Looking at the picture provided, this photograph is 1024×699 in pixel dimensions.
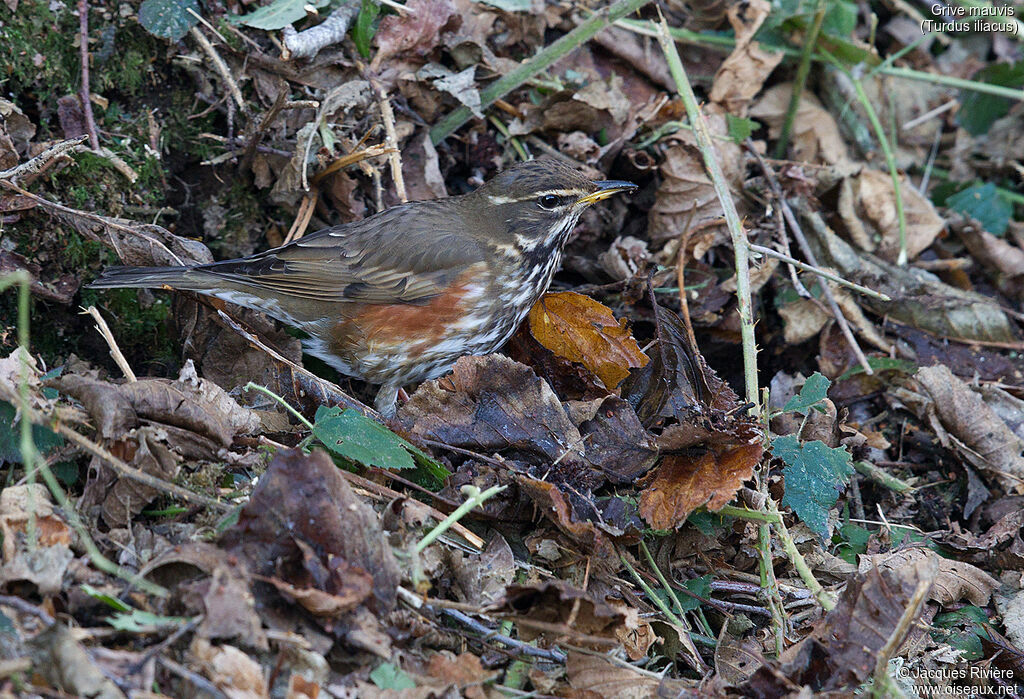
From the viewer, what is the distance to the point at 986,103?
706 centimetres

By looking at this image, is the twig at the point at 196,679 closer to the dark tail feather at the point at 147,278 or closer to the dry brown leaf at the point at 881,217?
the dark tail feather at the point at 147,278

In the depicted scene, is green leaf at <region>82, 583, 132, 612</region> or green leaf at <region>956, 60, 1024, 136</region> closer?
green leaf at <region>82, 583, 132, 612</region>

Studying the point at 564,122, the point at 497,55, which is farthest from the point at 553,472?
the point at 497,55

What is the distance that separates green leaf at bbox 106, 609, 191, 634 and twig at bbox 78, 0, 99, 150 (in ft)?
9.94

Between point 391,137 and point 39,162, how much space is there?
1899mm

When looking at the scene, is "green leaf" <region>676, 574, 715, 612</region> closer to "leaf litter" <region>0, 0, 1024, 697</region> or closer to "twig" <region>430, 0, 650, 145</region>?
"leaf litter" <region>0, 0, 1024, 697</region>

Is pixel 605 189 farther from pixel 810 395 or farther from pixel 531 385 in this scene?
pixel 810 395

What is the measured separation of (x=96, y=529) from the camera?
3.46m

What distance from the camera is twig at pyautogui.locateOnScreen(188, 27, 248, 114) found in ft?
17.4

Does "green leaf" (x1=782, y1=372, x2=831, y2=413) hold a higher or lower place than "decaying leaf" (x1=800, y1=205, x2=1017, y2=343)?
higher

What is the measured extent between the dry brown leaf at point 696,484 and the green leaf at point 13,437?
2480 mm

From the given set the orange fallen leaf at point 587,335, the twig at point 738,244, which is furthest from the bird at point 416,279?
the twig at point 738,244

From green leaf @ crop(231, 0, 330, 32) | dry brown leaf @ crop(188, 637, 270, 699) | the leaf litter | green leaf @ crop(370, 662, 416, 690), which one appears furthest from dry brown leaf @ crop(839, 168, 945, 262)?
dry brown leaf @ crop(188, 637, 270, 699)

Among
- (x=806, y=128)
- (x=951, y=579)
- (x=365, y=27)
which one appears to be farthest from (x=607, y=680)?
(x=806, y=128)
